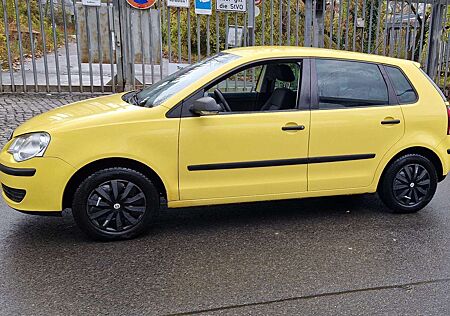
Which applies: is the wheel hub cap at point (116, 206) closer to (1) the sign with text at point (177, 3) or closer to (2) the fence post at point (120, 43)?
(2) the fence post at point (120, 43)

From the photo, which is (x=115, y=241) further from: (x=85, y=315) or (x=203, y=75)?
(x=203, y=75)

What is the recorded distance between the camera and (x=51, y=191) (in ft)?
12.7

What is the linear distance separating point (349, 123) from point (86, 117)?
2.41 metres

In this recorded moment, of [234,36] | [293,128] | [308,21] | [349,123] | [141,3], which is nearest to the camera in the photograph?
[293,128]

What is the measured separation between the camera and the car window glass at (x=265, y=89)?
14.9 feet

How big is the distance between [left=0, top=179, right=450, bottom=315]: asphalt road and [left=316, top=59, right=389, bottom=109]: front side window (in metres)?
1.17

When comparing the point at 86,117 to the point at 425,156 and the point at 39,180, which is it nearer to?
the point at 39,180

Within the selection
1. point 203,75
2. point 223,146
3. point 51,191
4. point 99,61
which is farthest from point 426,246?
point 99,61

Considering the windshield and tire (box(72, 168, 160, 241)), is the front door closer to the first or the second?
the windshield

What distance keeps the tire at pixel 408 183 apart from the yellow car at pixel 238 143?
1cm

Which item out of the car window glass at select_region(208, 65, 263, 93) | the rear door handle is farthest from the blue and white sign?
the rear door handle

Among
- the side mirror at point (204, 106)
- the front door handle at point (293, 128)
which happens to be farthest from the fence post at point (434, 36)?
the side mirror at point (204, 106)

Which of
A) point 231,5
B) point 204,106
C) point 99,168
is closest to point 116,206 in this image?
point 99,168

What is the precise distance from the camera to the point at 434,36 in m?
11.0
